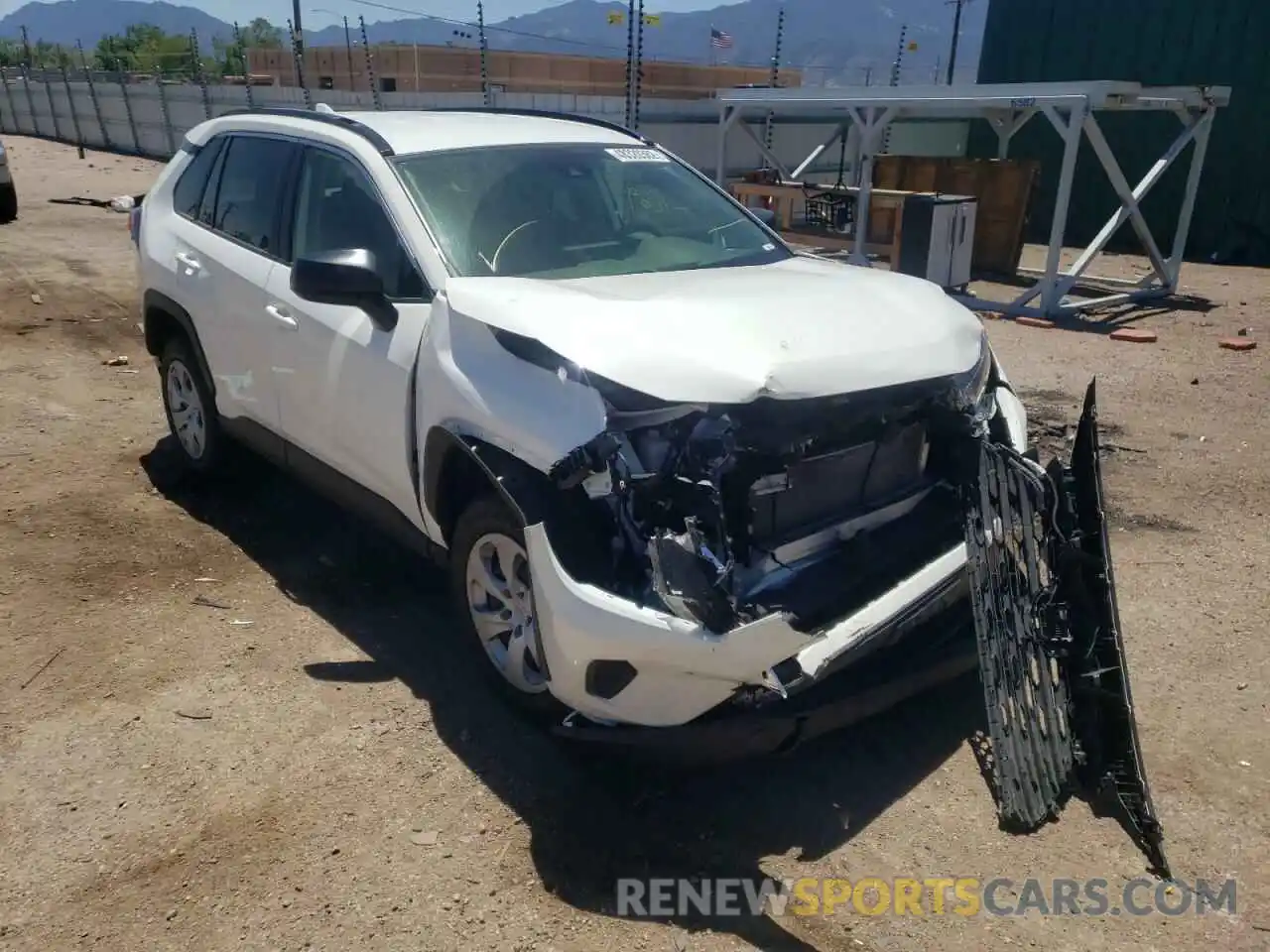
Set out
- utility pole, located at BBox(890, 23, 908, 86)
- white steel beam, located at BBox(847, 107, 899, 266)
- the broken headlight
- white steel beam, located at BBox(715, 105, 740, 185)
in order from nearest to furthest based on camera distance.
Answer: the broken headlight, white steel beam, located at BBox(847, 107, 899, 266), white steel beam, located at BBox(715, 105, 740, 185), utility pole, located at BBox(890, 23, 908, 86)

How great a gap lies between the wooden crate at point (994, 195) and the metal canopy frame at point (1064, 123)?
54 cm

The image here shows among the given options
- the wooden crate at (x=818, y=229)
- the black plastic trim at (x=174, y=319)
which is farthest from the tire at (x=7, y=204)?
the black plastic trim at (x=174, y=319)

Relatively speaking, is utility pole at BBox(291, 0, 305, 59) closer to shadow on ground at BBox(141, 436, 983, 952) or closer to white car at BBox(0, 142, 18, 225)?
white car at BBox(0, 142, 18, 225)

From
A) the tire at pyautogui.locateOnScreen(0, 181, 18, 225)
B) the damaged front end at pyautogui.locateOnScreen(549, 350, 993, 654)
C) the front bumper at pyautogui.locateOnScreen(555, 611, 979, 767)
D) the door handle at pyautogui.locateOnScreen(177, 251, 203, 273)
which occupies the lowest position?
the tire at pyautogui.locateOnScreen(0, 181, 18, 225)

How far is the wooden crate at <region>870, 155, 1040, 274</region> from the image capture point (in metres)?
13.2

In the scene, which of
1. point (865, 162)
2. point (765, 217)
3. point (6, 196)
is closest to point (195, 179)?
point (765, 217)

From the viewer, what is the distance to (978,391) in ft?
11.6

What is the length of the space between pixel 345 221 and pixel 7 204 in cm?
1407

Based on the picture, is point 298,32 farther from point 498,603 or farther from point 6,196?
point 498,603

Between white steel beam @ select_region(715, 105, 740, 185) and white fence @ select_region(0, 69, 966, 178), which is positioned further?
white fence @ select_region(0, 69, 966, 178)

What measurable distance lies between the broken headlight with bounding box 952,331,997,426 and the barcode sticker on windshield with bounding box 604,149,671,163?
5.75 ft

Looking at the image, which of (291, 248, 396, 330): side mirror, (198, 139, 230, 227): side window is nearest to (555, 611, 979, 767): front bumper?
(291, 248, 396, 330): side mirror

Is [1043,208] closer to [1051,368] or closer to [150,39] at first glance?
[1051,368]

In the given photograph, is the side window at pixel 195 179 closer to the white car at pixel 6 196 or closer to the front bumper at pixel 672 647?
the front bumper at pixel 672 647
